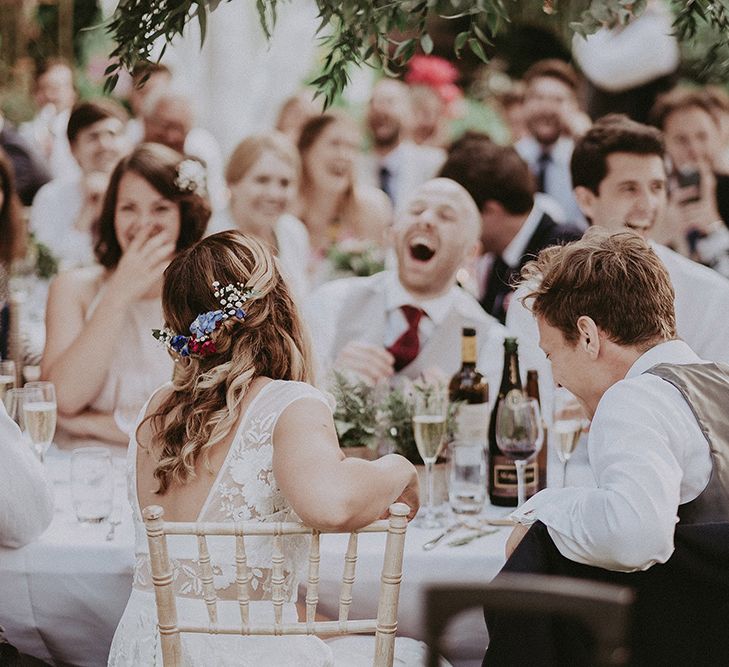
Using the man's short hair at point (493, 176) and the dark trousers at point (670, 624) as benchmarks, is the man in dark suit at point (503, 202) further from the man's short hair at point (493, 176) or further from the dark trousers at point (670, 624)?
the dark trousers at point (670, 624)

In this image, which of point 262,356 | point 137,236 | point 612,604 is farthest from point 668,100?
point 612,604

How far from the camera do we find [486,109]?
11.8 m

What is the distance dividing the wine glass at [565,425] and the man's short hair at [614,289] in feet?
1.95

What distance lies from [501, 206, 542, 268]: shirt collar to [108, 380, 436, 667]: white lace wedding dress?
2.70 metres

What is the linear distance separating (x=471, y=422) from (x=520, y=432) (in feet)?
0.83

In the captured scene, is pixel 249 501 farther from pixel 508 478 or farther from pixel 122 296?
pixel 122 296

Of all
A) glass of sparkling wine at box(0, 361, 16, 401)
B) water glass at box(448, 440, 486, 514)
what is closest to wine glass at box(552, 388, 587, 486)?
water glass at box(448, 440, 486, 514)

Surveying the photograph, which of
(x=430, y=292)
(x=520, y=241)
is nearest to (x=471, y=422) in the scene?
(x=430, y=292)

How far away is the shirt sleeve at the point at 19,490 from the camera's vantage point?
2301 millimetres

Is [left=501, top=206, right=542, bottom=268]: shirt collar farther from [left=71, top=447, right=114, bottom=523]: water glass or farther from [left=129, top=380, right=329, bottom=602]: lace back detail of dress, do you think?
[left=129, top=380, right=329, bottom=602]: lace back detail of dress

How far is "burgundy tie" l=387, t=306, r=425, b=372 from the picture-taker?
3588mm

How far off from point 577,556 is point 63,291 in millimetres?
2096

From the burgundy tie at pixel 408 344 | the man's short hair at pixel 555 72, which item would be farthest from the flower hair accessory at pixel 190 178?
the man's short hair at pixel 555 72

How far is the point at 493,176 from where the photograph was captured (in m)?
4.71
